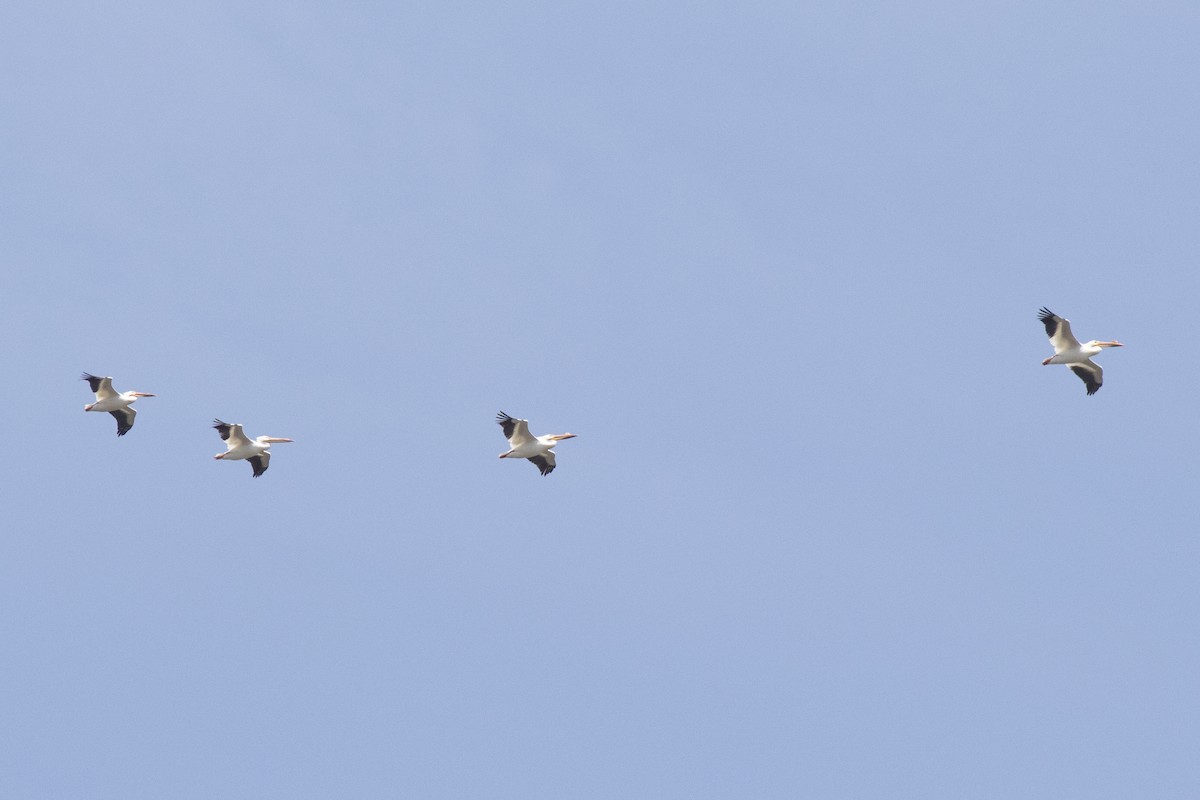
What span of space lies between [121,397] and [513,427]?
8.36 m

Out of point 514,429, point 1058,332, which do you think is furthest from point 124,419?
point 1058,332

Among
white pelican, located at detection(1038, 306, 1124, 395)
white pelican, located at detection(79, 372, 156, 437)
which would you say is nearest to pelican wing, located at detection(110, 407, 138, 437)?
white pelican, located at detection(79, 372, 156, 437)

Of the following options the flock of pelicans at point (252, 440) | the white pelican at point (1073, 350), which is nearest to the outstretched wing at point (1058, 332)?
the white pelican at point (1073, 350)

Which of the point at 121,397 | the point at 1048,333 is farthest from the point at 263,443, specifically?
the point at 1048,333

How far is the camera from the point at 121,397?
214 ft

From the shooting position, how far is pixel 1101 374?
62719mm

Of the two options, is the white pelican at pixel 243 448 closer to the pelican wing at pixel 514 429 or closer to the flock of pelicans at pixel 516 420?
the flock of pelicans at pixel 516 420

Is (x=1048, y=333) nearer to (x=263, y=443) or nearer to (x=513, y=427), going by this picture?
(x=513, y=427)

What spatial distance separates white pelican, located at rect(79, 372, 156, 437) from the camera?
A: 213ft

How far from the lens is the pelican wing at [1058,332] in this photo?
61.8 metres

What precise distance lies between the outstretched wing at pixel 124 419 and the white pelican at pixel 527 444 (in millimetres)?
7972

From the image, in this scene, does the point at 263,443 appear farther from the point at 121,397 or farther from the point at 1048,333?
the point at 1048,333

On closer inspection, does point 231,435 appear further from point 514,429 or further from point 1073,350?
point 1073,350

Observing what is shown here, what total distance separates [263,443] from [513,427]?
18.4 feet
